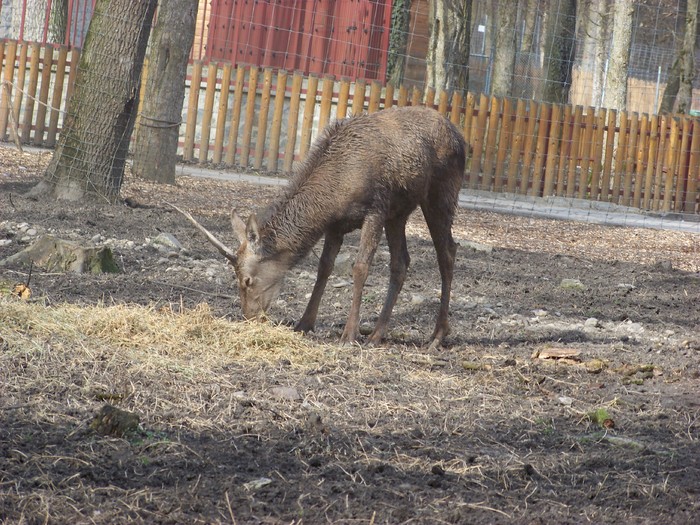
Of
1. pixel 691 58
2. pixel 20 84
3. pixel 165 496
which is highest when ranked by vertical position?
pixel 691 58

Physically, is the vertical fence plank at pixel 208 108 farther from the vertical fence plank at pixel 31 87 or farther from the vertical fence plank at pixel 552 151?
the vertical fence plank at pixel 552 151

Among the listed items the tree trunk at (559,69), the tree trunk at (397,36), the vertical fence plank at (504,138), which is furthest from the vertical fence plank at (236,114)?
the tree trunk at (559,69)

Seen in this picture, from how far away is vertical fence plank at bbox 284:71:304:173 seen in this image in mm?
16109

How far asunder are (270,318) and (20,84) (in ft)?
36.3

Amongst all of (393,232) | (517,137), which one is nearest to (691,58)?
(517,137)

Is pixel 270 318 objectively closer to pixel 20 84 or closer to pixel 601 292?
pixel 601 292

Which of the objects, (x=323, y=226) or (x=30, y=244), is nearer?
(x=323, y=226)

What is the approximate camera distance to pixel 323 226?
A: 6734 mm

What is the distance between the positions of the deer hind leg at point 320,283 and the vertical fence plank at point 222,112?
31.8 ft

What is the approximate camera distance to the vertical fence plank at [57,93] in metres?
15.8

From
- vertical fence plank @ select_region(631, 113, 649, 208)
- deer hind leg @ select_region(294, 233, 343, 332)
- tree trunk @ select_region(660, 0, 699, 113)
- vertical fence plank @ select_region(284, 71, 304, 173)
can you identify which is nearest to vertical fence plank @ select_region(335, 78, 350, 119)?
vertical fence plank @ select_region(284, 71, 304, 173)

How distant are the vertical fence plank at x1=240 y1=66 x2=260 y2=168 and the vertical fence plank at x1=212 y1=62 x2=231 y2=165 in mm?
348

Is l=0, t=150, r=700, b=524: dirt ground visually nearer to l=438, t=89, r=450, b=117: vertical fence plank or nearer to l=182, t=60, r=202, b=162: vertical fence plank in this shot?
l=438, t=89, r=450, b=117: vertical fence plank

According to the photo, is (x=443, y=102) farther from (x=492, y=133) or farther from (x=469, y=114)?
(x=492, y=133)
